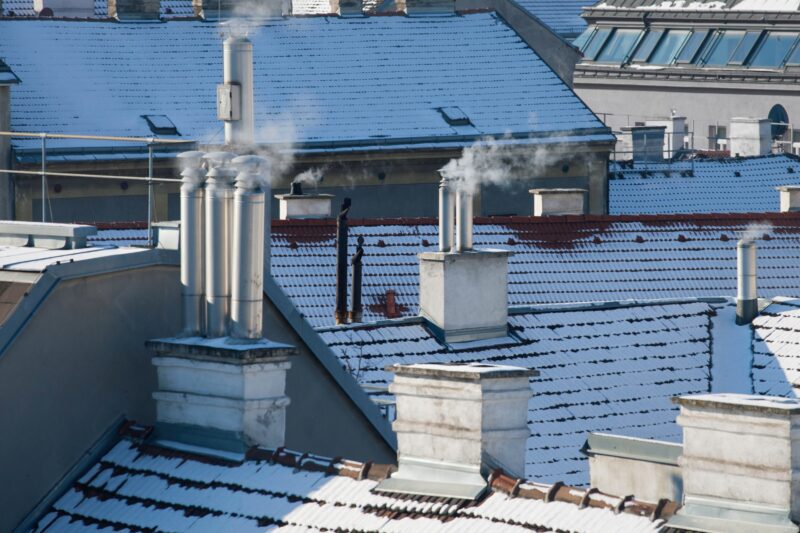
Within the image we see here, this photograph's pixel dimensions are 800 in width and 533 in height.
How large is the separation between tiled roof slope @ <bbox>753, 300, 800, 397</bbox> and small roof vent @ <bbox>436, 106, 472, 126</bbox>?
1184 inches

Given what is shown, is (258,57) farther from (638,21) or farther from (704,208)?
(638,21)

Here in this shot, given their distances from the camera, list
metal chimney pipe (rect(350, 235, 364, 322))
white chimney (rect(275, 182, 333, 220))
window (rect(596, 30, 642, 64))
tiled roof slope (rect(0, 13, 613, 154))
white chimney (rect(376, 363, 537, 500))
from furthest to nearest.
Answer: window (rect(596, 30, 642, 64)) → tiled roof slope (rect(0, 13, 613, 154)) → white chimney (rect(275, 182, 333, 220)) → metal chimney pipe (rect(350, 235, 364, 322)) → white chimney (rect(376, 363, 537, 500))

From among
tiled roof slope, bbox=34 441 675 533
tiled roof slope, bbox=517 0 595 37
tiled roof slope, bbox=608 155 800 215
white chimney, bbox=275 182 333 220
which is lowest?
tiled roof slope, bbox=34 441 675 533

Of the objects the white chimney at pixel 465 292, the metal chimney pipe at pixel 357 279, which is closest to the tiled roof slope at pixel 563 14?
the metal chimney pipe at pixel 357 279

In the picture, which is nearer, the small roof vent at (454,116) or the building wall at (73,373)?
the building wall at (73,373)

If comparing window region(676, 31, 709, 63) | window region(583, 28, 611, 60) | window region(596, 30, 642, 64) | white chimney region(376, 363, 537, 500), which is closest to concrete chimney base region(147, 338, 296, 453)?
white chimney region(376, 363, 537, 500)

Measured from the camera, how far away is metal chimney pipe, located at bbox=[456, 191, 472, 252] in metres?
26.0

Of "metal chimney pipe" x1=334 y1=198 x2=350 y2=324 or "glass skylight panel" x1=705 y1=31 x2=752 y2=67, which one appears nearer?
"metal chimney pipe" x1=334 y1=198 x2=350 y2=324

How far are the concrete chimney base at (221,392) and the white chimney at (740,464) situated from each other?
3478 millimetres

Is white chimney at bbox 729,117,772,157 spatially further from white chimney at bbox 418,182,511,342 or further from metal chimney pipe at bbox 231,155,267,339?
metal chimney pipe at bbox 231,155,267,339

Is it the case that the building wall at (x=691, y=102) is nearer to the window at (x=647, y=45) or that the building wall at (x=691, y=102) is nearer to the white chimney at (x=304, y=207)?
the window at (x=647, y=45)

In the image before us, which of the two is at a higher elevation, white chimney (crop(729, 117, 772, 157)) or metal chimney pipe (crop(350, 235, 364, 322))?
white chimney (crop(729, 117, 772, 157))

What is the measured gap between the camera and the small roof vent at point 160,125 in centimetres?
5272

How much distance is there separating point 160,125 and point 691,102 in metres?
39.4
